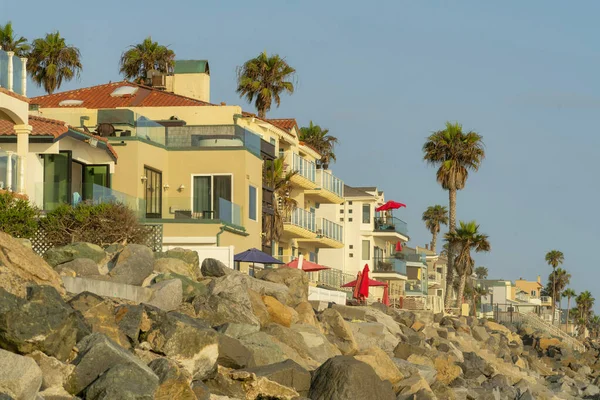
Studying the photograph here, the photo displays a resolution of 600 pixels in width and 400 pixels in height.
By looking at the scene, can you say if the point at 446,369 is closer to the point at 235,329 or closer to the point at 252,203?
the point at 235,329

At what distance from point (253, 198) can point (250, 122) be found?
26.4 ft

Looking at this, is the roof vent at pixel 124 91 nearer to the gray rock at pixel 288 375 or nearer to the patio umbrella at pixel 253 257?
the patio umbrella at pixel 253 257

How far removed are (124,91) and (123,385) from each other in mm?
36558

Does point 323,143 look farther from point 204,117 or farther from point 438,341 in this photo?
point 438,341

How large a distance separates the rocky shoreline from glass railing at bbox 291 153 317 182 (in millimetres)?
19237

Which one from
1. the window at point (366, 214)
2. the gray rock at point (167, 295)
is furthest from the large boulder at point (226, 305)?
the window at point (366, 214)

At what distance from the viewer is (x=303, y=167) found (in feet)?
188

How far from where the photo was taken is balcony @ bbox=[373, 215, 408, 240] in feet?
246

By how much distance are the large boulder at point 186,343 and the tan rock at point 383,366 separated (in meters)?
5.94

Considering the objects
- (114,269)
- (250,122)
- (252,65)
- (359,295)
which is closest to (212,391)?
(114,269)

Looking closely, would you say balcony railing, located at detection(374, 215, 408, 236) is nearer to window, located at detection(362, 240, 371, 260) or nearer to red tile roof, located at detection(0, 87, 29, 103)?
window, located at detection(362, 240, 371, 260)

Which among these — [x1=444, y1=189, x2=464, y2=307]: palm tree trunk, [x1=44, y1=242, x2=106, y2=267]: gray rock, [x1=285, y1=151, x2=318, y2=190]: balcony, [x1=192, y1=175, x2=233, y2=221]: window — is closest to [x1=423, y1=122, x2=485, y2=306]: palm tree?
[x1=444, y1=189, x2=464, y2=307]: palm tree trunk

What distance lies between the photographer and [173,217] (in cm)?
3888

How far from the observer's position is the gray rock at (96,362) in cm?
1745
